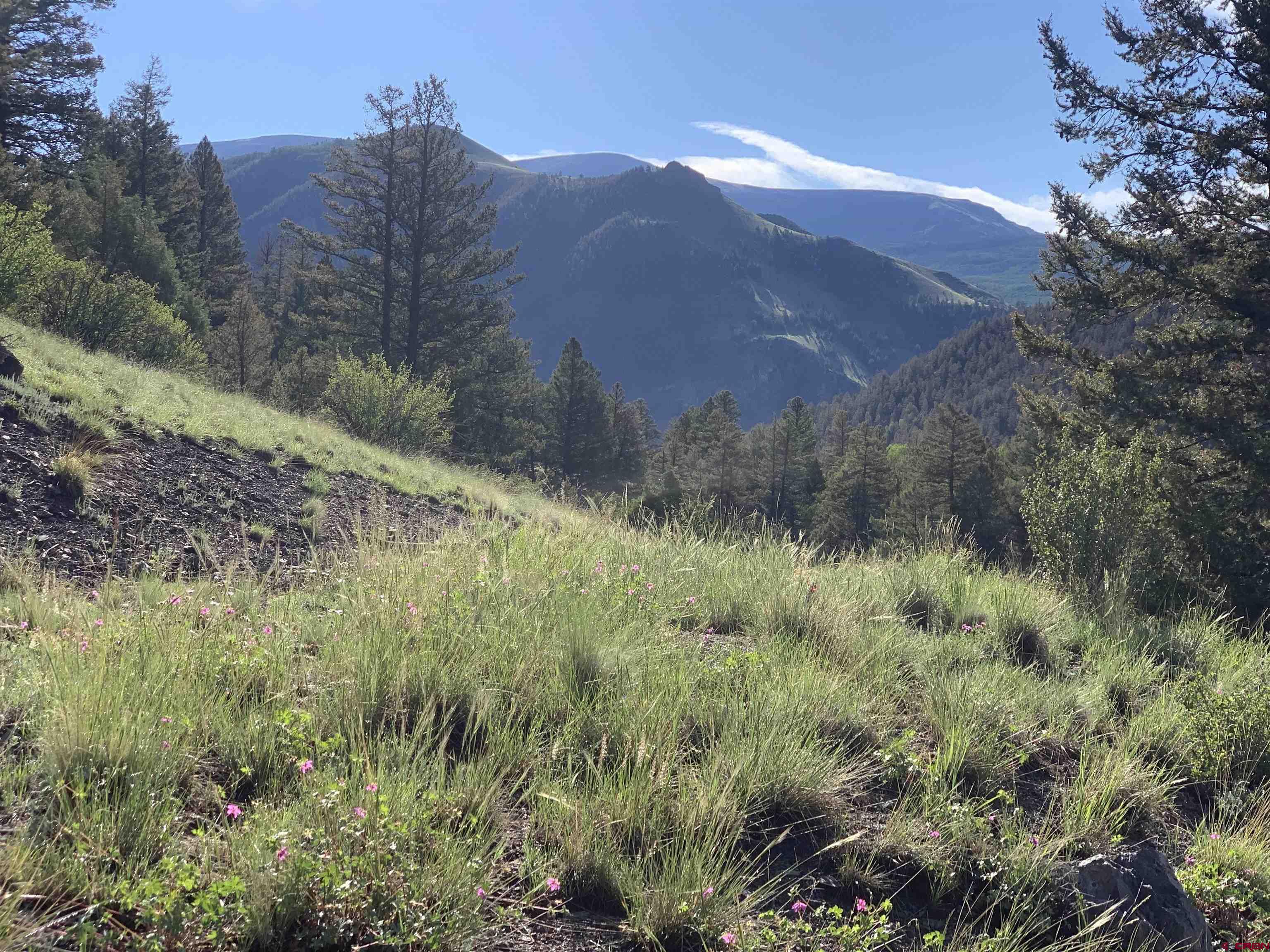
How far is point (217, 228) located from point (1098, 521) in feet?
159

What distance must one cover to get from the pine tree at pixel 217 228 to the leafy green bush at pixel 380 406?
24532 millimetres

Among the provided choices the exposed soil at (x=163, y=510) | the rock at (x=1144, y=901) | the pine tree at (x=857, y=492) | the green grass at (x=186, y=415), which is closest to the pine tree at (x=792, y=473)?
the pine tree at (x=857, y=492)

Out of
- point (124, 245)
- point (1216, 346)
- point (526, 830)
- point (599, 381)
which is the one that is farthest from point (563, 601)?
point (599, 381)

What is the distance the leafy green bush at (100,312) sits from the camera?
16.8m

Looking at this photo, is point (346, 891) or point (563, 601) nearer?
point (346, 891)

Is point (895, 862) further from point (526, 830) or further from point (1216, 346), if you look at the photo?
point (1216, 346)

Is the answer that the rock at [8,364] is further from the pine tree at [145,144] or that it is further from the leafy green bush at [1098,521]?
the pine tree at [145,144]

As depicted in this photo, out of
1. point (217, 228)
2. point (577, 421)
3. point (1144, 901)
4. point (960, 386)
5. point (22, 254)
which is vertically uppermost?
point (217, 228)

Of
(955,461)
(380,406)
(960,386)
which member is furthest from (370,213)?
(960,386)

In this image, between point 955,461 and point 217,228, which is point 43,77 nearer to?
point 217,228

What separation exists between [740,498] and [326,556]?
1392 inches

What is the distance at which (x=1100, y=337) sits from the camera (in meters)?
101

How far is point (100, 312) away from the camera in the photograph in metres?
17.8

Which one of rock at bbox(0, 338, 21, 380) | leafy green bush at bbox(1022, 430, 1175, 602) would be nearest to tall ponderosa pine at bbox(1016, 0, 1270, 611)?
leafy green bush at bbox(1022, 430, 1175, 602)
